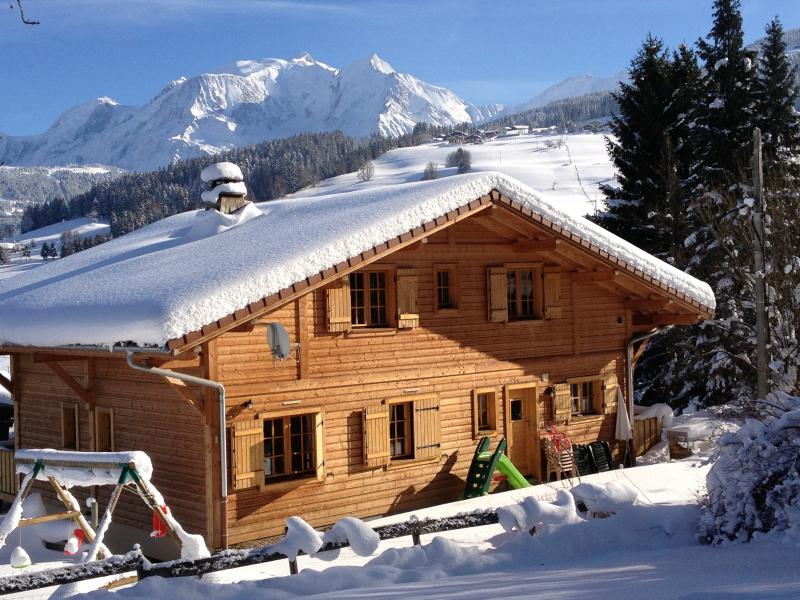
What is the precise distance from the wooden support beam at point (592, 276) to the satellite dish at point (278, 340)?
23.1 feet

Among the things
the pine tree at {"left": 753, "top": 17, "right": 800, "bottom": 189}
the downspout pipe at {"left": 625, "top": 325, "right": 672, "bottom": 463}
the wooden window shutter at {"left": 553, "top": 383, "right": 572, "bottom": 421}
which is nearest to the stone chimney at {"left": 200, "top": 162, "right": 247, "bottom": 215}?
the wooden window shutter at {"left": 553, "top": 383, "right": 572, "bottom": 421}

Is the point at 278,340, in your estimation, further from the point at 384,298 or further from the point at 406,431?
the point at 406,431

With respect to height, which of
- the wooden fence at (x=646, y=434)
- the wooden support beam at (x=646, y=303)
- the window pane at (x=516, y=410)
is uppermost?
the wooden support beam at (x=646, y=303)

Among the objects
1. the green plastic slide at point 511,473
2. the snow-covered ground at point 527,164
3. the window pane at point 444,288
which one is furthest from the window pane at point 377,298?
the snow-covered ground at point 527,164

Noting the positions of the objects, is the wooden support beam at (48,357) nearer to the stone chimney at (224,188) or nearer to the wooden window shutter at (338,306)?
the wooden window shutter at (338,306)

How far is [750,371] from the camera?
2384 centimetres

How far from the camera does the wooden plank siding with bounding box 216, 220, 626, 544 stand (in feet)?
41.9

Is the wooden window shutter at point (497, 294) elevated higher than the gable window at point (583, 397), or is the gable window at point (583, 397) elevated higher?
the wooden window shutter at point (497, 294)

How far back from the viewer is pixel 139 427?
13.4 m

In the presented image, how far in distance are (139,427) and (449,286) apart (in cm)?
573

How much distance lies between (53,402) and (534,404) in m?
8.66

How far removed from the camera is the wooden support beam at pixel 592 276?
16.7 m

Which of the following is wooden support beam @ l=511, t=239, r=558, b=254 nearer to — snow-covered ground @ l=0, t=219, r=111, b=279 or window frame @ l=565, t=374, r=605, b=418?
window frame @ l=565, t=374, r=605, b=418

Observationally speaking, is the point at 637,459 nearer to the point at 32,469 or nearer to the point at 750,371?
the point at 750,371
